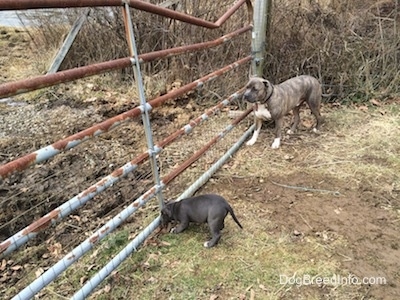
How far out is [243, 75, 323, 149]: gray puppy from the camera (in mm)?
4155

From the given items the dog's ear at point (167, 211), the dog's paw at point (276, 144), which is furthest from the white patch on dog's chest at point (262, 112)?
the dog's ear at point (167, 211)

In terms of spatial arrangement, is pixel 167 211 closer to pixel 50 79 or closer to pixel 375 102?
pixel 50 79

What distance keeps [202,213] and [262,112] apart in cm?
196

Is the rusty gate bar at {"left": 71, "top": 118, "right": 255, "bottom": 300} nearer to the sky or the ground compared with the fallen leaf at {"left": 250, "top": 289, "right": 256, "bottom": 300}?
nearer to the sky

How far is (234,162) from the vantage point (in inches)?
163

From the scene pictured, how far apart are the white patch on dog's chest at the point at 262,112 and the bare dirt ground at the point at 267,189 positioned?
1.13ft

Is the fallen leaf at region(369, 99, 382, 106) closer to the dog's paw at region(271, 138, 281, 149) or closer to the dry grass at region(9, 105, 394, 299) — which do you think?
the dry grass at region(9, 105, 394, 299)

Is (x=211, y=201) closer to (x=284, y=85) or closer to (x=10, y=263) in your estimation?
(x=10, y=263)

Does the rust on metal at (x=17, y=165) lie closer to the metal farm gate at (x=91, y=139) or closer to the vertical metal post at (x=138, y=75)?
the metal farm gate at (x=91, y=139)

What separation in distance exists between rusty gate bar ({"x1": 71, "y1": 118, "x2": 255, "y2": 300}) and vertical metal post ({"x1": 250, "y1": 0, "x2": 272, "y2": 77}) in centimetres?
101

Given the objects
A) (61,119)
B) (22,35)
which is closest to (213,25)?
(61,119)

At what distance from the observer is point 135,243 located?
2744 millimetres

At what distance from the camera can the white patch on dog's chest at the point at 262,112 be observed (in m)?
4.38

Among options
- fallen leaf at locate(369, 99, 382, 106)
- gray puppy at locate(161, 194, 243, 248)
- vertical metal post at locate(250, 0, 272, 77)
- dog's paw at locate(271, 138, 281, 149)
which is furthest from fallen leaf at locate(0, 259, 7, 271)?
fallen leaf at locate(369, 99, 382, 106)
